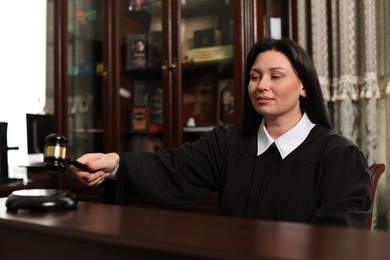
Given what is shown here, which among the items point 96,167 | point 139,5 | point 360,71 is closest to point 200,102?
point 139,5

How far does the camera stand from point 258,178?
5.02ft

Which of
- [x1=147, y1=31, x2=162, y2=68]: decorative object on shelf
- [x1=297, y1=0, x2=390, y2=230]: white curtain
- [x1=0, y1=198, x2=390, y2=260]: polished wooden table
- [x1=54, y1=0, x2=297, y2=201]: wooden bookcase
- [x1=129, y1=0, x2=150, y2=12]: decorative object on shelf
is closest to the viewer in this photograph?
[x1=0, y1=198, x2=390, y2=260]: polished wooden table

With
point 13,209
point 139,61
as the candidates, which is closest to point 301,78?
point 13,209

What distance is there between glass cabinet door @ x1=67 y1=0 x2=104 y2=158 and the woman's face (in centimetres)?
162

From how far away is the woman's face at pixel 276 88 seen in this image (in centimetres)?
158

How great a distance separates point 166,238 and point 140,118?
2.12 m

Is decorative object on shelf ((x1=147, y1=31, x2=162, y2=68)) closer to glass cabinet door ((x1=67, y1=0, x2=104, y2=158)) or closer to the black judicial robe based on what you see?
glass cabinet door ((x1=67, y1=0, x2=104, y2=158))

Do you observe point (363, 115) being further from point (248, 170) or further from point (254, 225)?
point (254, 225)

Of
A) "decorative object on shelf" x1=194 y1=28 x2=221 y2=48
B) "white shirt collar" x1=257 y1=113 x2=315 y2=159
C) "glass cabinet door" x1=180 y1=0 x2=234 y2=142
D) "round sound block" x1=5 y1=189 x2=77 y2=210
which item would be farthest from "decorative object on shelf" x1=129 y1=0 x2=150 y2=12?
"round sound block" x1=5 y1=189 x2=77 y2=210

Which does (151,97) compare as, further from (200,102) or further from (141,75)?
(200,102)

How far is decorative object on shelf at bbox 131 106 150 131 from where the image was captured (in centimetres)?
279

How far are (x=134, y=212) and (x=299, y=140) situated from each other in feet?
2.47

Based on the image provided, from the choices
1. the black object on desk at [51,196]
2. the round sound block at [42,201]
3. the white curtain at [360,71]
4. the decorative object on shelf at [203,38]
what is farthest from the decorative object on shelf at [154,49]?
the round sound block at [42,201]

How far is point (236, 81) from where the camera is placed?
2344 millimetres
